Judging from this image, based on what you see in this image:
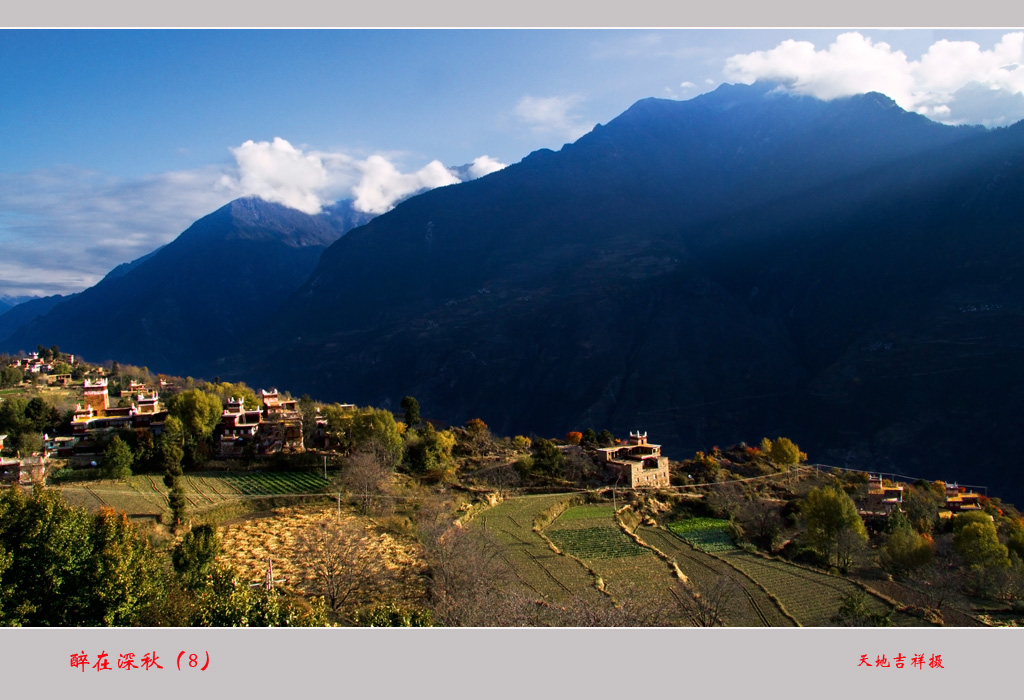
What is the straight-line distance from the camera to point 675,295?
103 m

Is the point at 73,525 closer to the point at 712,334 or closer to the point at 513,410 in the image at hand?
the point at 513,410

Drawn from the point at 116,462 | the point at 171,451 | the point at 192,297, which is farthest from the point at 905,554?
the point at 192,297

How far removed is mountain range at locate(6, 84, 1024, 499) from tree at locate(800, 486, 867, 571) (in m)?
Result: 40.1

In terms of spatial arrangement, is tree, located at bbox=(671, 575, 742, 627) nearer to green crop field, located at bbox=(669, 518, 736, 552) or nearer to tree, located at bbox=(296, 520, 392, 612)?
green crop field, located at bbox=(669, 518, 736, 552)

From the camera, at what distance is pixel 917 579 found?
25.0 m

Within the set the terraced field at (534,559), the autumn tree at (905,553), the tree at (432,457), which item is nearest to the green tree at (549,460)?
the tree at (432,457)

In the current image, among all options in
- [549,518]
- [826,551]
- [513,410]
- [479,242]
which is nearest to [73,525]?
[549,518]

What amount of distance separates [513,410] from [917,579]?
2716 inches

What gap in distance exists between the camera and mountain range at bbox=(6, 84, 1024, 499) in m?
73.4

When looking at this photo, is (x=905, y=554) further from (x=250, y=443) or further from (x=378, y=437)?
(x=250, y=443)

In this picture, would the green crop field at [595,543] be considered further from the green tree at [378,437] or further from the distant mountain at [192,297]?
the distant mountain at [192,297]

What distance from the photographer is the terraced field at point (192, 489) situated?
23984 millimetres

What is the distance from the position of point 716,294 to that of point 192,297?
10568 cm

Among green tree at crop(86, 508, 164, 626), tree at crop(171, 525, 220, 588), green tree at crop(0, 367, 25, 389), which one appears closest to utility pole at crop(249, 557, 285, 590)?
tree at crop(171, 525, 220, 588)
